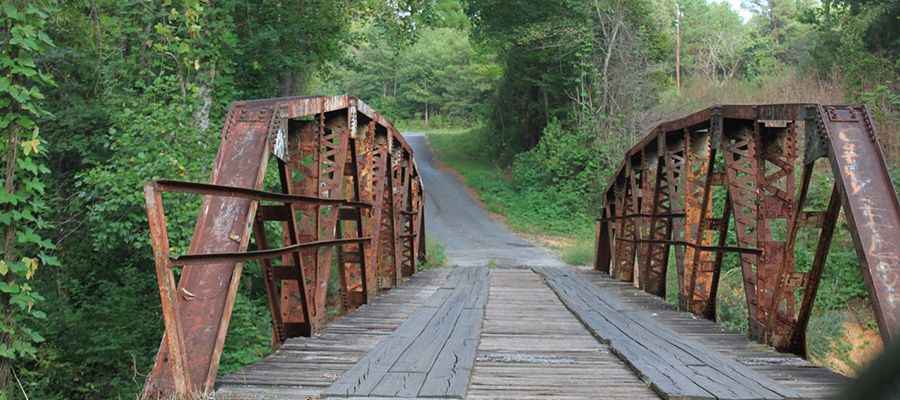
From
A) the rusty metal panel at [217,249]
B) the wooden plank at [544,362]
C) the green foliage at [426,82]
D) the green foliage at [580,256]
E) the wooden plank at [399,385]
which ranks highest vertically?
the green foliage at [426,82]

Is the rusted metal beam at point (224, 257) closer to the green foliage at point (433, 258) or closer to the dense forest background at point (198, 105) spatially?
the dense forest background at point (198, 105)

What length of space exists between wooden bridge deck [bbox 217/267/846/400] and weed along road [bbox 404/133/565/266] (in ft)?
38.4

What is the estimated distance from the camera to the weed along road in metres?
21.2

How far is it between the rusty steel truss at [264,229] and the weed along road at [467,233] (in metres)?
11.0

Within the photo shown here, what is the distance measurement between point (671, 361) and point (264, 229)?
9.54ft

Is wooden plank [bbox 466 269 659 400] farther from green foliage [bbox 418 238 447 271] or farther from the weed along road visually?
the weed along road

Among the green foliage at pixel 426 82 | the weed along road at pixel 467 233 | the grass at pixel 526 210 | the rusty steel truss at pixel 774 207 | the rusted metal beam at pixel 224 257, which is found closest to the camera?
the rusted metal beam at pixel 224 257

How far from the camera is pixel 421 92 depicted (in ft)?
242

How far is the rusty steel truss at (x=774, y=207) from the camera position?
4898mm

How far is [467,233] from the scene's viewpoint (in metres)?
26.9

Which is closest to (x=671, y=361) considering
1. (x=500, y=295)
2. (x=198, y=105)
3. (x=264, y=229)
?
(x=264, y=229)

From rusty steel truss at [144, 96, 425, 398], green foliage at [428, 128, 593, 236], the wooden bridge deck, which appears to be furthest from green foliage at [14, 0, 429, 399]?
green foliage at [428, 128, 593, 236]

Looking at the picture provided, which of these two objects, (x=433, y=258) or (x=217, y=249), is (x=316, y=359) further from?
(x=433, y=258)

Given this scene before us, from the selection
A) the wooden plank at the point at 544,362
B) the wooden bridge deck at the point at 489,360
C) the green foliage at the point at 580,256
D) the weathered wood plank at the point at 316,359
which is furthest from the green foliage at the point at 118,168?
the green foliage at the point at 580,256
